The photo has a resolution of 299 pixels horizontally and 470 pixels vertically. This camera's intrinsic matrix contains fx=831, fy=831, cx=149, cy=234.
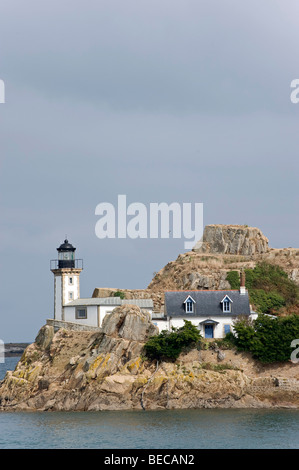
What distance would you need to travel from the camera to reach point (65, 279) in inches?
3081

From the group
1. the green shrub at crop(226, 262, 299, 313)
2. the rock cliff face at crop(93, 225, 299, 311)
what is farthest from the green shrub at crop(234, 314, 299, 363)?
the rock cliff face at crop(93, 225, 299, 311)

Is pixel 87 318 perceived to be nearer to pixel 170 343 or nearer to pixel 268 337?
pixel 170 343

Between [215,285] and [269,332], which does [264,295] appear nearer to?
[215,285]

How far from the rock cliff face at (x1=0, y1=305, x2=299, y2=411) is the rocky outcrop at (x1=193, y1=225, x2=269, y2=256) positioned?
85.0 feet

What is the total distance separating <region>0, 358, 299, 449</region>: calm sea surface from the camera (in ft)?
166

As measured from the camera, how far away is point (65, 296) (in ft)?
255

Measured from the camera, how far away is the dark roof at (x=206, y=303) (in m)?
72.0

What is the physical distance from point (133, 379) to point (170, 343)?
467 cm

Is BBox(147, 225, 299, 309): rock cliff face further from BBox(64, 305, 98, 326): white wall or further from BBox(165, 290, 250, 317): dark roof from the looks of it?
BBox(165, 290, 250, 317): dark roof

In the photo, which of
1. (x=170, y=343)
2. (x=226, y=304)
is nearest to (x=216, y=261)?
(x=226, y=304)

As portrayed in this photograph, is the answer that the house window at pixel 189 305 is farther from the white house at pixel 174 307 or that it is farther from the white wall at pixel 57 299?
the white wall at pixel 57 299

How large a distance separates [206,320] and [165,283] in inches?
722
